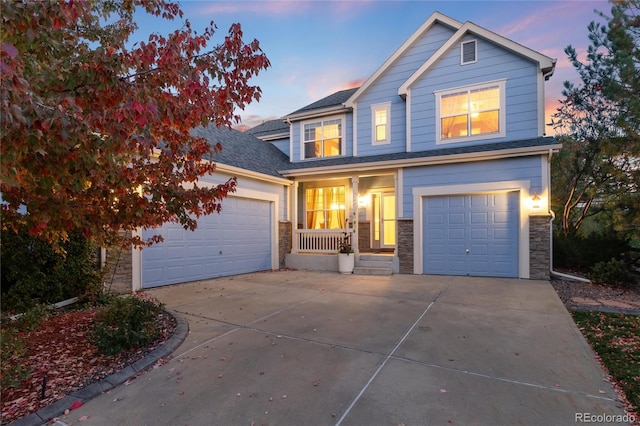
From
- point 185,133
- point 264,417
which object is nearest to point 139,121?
point 185,133

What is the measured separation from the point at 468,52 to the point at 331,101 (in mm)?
5367

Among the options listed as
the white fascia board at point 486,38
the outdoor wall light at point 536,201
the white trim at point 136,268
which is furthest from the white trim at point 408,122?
the white trim at point 136,268

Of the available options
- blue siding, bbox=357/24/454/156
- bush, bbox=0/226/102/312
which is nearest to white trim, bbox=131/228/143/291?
bush, bbox=0/226/102/312

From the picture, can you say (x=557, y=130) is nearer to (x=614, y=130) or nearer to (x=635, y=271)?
(x=614, y=130)

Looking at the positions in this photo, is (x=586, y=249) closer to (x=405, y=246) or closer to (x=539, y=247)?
(x=539, y=247)

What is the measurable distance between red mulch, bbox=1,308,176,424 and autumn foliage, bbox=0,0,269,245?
56.3 inches

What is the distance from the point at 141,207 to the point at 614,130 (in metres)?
13.3

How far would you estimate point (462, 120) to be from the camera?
10.3 meters

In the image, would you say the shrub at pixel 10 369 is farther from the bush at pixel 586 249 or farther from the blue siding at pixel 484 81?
the bush at pixel 586 249

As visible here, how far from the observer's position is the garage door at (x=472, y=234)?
9344 millimetres

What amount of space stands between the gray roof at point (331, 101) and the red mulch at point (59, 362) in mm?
10107

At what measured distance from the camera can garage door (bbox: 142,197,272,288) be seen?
8.10 m

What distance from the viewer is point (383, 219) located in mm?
12914

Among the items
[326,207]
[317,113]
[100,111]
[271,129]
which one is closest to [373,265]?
[326,207]
